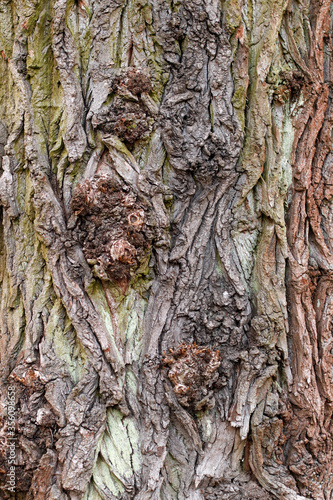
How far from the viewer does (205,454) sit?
5.59 feet

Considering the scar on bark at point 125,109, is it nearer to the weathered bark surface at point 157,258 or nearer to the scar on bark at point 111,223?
the weathered bark surface at point 157,258

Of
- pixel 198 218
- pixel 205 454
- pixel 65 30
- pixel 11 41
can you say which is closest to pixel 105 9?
pixel 65 30

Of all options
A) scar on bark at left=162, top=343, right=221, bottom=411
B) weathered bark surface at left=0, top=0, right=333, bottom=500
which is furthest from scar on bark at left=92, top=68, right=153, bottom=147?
scar on bark at left=162, top=343, right=221, bottom=411

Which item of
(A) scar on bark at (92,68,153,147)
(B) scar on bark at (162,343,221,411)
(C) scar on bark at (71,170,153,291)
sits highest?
(A) scar on bark at (92,68,153,147)

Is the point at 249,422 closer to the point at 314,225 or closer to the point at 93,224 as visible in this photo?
the point at 314,225

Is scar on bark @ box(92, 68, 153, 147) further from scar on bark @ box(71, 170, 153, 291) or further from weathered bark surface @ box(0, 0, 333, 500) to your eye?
scar on bark @ box(71, 170, 153, 291)

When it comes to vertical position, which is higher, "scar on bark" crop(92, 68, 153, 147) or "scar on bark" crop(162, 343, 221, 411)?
"scar on bark" crop(92, 68, 153, 147)

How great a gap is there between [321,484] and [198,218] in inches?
51.7

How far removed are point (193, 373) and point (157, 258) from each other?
0.50 meters

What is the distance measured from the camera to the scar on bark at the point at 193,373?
1661mm

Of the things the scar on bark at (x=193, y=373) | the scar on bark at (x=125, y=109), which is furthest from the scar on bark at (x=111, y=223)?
the scar on bark at (x=193, y=373)

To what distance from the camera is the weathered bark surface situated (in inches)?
65.2

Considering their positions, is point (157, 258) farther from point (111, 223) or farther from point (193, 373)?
point (193, 373)

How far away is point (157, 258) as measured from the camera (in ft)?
5.71
